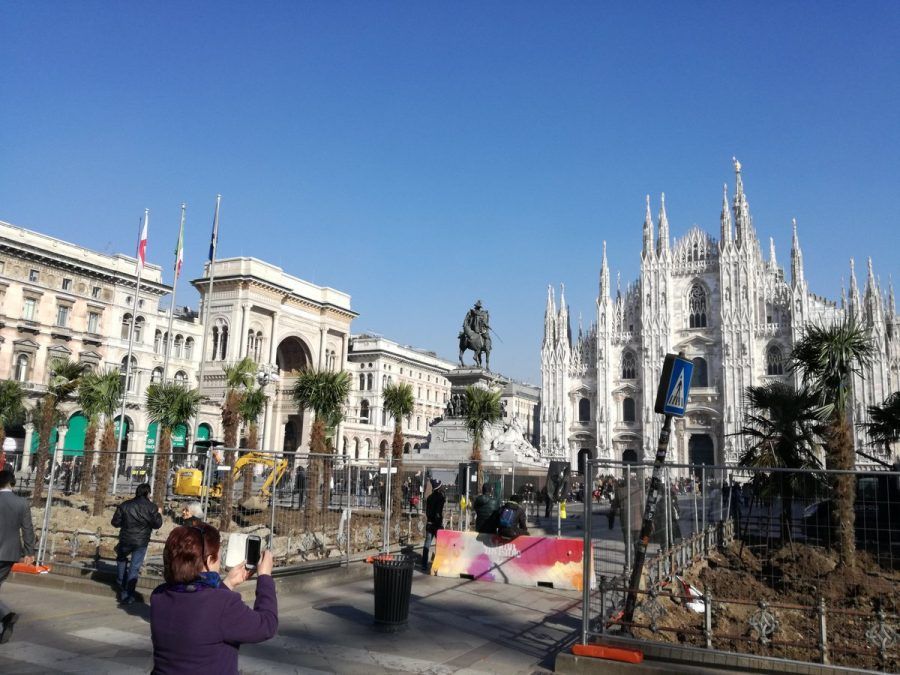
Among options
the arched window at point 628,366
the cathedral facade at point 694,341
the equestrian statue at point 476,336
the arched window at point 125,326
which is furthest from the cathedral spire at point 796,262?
the arched window at point 125,326

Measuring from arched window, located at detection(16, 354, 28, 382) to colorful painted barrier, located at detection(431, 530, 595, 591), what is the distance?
39.5 meters

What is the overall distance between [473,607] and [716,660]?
4228 millimetres

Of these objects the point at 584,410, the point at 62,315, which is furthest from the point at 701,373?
the point at 62,315

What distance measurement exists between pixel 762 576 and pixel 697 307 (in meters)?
54.1

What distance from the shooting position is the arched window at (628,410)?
62.3 metres

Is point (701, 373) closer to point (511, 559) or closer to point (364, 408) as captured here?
point (364, 408)

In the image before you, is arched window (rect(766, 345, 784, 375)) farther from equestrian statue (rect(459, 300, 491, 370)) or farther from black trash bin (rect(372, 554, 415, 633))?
black trash bin (rect(372, 554, 415, 633))

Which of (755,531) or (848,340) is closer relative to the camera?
(755,531)

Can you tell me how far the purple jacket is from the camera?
3.26 meters

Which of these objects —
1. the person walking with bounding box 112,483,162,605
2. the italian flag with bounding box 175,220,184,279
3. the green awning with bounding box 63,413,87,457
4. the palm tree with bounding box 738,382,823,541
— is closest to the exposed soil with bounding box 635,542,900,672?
the palm tree with bounding box 738,382,823,541

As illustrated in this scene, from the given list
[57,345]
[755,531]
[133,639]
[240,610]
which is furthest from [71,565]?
[57,345]

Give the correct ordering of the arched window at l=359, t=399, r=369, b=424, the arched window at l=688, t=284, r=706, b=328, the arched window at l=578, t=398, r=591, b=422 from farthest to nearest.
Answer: the arched window at l=359, t=399, r=369, b=424
the arched window at l=578, t=398, r=591, b=422
the arched window at l=688, t=284, r=706, b=328

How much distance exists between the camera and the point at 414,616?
9.45 metres

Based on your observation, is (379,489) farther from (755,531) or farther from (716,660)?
(716,660)
